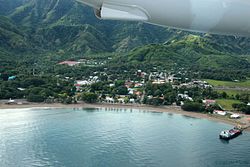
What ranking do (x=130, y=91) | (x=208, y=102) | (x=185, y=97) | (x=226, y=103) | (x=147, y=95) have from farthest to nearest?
(x=130, y=91), (x=147, y=95), (x=185, y=97), (x=226, y=103), (x=208, y=102)

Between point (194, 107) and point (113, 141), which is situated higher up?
point (194, 107)

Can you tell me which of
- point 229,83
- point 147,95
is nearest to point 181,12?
point 147,95

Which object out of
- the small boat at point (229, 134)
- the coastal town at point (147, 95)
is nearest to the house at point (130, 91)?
the coastal town at point (147, 95)

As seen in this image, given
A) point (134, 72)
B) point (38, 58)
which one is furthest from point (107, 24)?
point (134, 72)

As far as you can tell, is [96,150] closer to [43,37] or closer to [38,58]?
[38,58]

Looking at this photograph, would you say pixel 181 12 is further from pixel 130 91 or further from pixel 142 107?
pixel 130 91

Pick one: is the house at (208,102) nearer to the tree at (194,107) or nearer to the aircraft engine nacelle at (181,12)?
the tree at (194,107)

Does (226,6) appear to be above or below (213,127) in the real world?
above

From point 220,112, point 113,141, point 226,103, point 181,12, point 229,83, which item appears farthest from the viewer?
point 229,83
